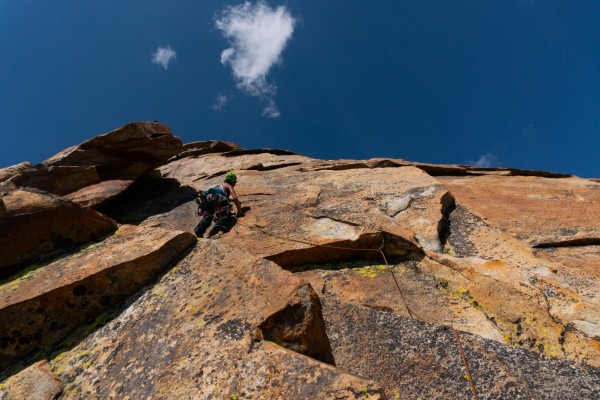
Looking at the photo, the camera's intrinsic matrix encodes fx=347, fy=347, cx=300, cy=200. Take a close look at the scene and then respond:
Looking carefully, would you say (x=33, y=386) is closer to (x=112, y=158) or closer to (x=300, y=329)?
(x=300, y=329)

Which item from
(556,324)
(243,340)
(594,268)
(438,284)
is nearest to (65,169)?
(243,340)

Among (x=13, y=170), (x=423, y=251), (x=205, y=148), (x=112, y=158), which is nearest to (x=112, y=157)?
(x=112, y=158)

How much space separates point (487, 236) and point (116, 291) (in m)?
8.19

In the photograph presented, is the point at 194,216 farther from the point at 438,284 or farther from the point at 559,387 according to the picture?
the point at 559,387

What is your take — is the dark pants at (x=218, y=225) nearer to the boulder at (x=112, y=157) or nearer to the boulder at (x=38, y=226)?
the boulder at (x=38, y=226)

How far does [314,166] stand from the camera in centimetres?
1641

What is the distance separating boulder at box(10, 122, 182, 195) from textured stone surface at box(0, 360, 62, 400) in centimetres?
960

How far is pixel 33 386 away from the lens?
4789 millimetres

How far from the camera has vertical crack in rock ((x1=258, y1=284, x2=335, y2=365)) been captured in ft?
15.1

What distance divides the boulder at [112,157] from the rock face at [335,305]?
5807 millimetres

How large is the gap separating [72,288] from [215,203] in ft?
17.9

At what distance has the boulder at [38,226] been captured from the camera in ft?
23.1

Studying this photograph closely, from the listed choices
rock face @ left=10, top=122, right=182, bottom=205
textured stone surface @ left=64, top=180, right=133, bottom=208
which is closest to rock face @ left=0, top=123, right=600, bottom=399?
textured stone surface @ left=64, top=180, right=133, bottom=208

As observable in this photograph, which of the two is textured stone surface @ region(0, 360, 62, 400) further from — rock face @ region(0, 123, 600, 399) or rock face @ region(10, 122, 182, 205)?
rock face @ region(10, 122, 182, 205)
